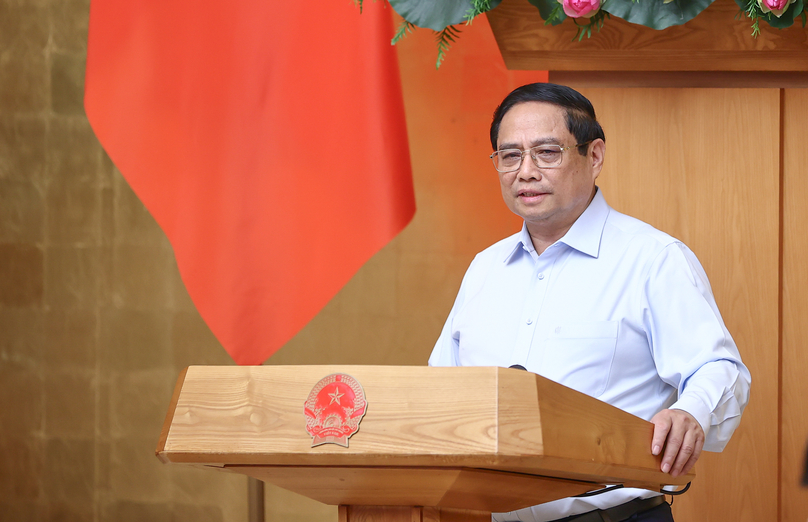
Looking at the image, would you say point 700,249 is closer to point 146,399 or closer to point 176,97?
point 176,97

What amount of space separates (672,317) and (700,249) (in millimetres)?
822

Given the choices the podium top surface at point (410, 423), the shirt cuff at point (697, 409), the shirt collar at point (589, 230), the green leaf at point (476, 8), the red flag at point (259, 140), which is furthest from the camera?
the red flag at point (259, 140)

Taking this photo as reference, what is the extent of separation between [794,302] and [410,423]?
164cm

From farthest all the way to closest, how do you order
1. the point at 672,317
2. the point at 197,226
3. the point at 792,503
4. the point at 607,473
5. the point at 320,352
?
the point at 320,352, the point at 197,226, the point at 792,503, the point at 672,317, the point at 607,473

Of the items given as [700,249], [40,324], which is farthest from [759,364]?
[40,324]

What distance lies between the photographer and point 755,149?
2.12 meters

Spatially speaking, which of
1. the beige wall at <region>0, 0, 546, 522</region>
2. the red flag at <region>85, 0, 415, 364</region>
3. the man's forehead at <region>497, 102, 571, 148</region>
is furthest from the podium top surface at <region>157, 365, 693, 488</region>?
the beige wall at <region>0, 0, 546, 522</region>

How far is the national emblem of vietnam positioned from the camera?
83 centimetres

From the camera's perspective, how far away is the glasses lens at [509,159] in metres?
1.57

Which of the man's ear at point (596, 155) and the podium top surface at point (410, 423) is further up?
the man's ear at point (596, 155)

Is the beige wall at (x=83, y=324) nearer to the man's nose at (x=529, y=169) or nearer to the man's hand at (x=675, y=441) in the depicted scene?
the man's nose at (x=529, y=169)

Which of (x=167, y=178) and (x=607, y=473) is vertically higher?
(x=167, y=178)

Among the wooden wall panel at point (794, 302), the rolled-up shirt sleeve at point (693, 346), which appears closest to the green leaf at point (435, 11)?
the rolled-up shirt sleeve at point (693, 346)

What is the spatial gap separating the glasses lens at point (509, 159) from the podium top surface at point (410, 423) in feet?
2.43
